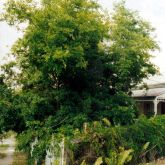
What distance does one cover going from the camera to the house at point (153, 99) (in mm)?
27875

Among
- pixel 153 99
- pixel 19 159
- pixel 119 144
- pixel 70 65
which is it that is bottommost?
pixel 19 159

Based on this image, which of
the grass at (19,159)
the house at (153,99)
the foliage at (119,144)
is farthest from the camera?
the house at (153,99)

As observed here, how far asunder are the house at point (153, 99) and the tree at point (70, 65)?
6340mm

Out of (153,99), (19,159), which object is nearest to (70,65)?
(19,159)

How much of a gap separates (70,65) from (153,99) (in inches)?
520

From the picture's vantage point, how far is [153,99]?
28.3 m

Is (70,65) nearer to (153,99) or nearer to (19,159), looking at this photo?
(19,159)

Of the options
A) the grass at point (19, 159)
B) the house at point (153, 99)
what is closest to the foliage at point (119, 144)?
the grass at point (19, 159)

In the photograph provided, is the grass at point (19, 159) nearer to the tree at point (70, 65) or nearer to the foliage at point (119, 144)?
the tree at point (70, 65)

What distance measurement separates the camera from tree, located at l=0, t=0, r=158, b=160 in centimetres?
1631

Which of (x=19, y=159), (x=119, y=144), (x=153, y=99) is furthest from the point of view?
(x=153, y=99)

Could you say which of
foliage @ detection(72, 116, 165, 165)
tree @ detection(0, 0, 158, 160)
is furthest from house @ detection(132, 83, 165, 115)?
foliage @ detection(72, 116, 165, 165)

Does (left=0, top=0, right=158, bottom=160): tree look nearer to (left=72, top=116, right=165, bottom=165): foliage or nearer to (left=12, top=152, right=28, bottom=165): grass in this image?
(left=72, top=116, right=165, bottom=165): foliage

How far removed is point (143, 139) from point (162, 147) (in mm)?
1829
